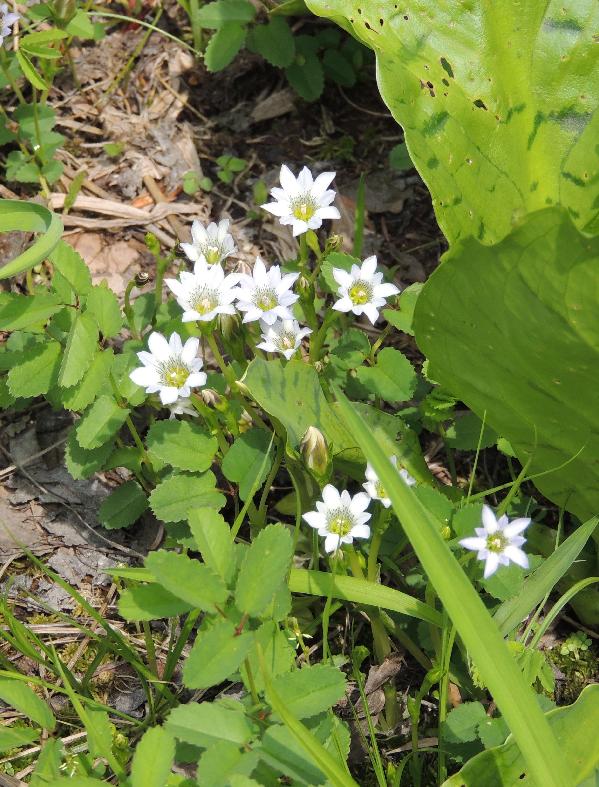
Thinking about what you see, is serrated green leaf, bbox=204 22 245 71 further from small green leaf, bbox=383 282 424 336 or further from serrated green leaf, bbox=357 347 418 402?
serrated green leaf, bbox=357 347 418 402

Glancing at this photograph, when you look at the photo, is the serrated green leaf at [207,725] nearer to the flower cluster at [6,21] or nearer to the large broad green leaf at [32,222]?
the large broad green leaf at [32,222]

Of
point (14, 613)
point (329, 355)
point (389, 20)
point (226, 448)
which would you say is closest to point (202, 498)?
point (226, 448)

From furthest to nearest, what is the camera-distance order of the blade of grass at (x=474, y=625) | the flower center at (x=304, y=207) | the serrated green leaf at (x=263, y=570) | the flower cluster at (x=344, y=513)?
the flower center at (x=304, y=207), the flower cluster at (x=344, y=513), the serrated green leaf at (x=263, y=570), the blade of grass at (x=474, y=625)

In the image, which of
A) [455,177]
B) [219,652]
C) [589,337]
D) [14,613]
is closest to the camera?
[219,652]

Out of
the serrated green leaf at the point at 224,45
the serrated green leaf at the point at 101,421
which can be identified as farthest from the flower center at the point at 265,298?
the serrated green leaf at the point at 224,45

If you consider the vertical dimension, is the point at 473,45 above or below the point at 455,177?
above

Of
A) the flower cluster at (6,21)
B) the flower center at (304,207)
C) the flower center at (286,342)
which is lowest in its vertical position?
the flower center at (286,342)

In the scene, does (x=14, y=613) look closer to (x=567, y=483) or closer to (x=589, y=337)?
(x=567, y=483)

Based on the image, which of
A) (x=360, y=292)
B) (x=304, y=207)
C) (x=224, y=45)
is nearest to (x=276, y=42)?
(x=224, y=45)
